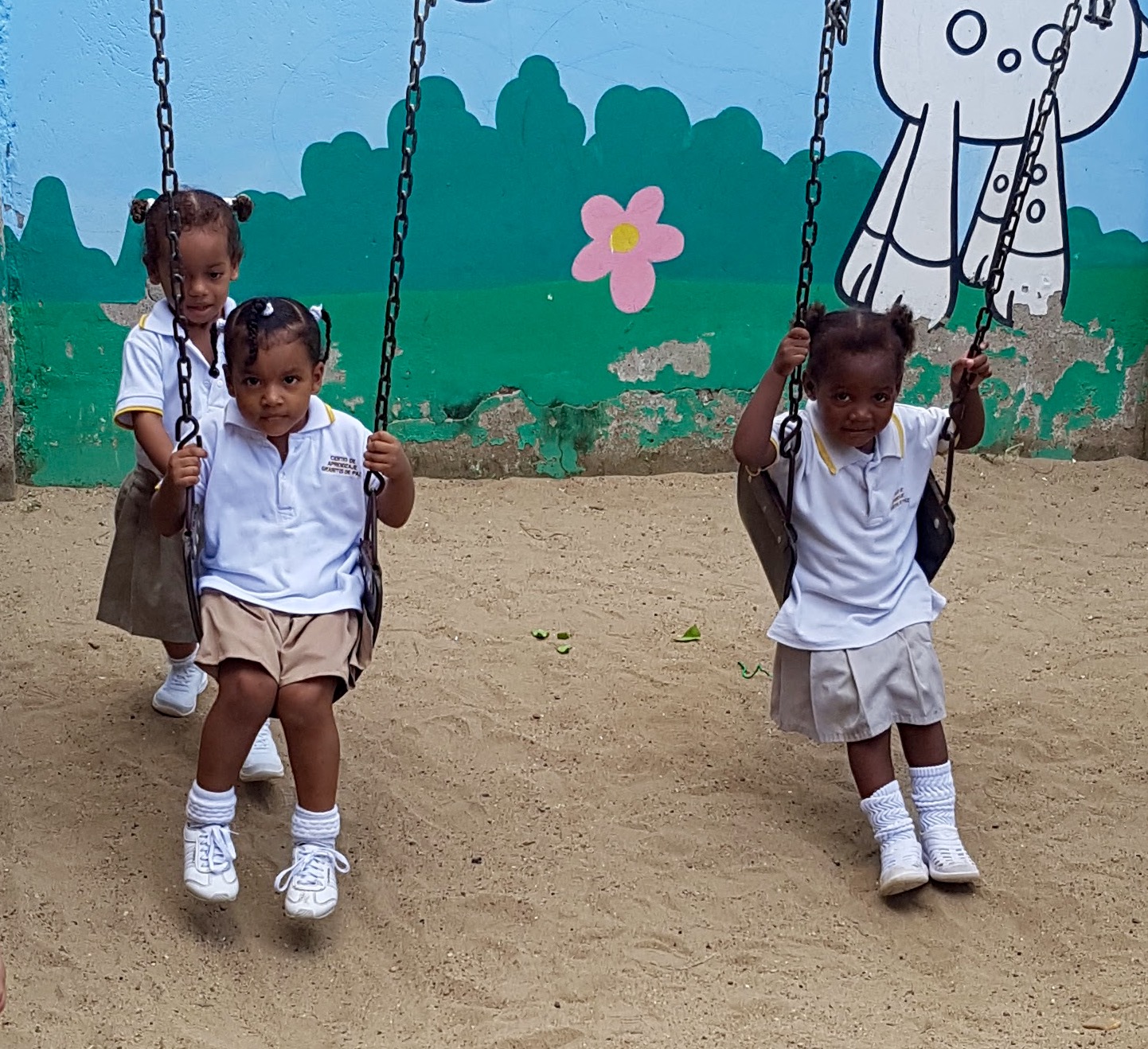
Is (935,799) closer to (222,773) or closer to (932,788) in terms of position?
(932,788)

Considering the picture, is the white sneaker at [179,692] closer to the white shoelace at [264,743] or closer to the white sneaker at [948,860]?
the white shoelace at [264,743]

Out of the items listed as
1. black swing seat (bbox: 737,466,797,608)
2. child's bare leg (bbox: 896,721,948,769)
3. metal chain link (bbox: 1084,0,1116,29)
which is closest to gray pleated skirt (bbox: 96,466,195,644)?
black swing seat (bbox: 737,466,797,608)

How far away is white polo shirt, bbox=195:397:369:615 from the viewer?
2668mm

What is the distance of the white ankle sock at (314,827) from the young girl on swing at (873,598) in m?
1.01

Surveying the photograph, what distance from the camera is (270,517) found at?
8.76ft

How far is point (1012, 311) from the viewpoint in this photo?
5.86 metres

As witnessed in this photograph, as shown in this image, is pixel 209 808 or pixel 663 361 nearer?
pixel 209 808

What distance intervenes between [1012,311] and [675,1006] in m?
4.01

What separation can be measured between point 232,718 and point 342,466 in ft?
1.69

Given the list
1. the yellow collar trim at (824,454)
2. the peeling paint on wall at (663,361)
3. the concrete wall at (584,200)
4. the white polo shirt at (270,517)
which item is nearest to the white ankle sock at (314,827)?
the white polo shirt at (270,517)

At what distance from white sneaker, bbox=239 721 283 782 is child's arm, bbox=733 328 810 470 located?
1283mm

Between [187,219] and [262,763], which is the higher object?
[187,219]

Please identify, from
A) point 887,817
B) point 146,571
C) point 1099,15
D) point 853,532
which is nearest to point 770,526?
point 853,532

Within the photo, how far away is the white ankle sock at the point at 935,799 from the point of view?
306 centimetres
